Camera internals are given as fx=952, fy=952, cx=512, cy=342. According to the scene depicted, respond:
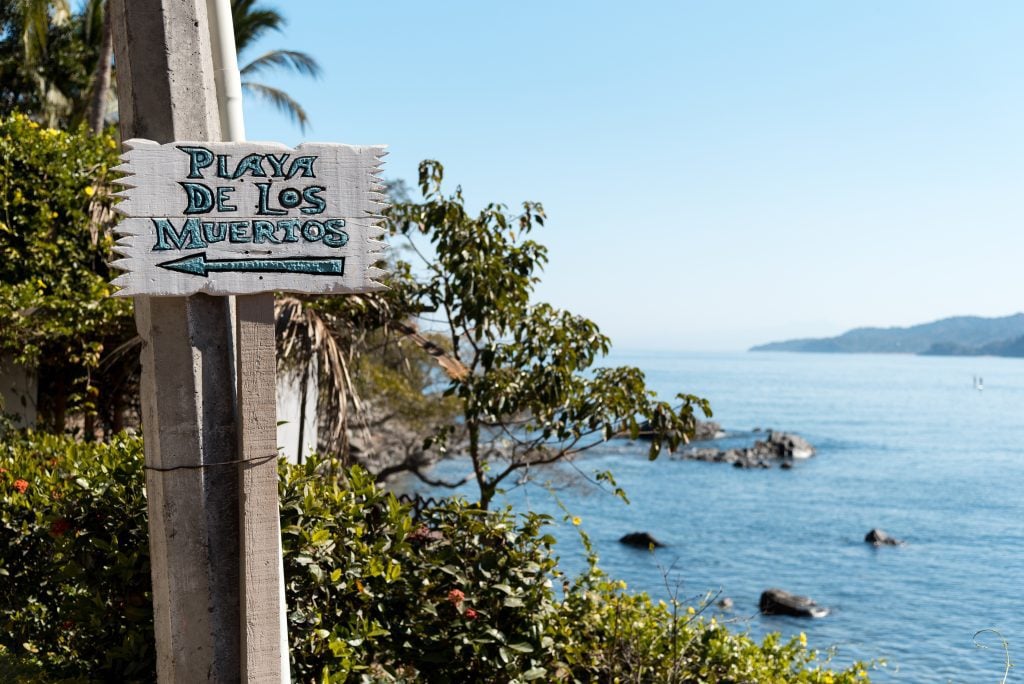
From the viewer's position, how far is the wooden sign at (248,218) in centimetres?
347

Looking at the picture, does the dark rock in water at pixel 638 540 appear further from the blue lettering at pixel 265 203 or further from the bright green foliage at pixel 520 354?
the blue lettering at pixel 265 203

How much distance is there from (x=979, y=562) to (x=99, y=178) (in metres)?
26.7

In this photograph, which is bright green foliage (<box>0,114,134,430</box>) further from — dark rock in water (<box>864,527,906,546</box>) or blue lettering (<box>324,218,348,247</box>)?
dark rock in water (<box>864,527,906,546</box>)

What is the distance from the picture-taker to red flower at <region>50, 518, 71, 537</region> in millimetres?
4469

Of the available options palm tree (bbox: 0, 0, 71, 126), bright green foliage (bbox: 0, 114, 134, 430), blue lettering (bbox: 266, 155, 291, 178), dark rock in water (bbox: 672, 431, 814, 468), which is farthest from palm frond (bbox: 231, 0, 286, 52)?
dark rock in water (bbox: 672, 431, 814, 468)

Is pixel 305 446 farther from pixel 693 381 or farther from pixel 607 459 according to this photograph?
pixel 693 381

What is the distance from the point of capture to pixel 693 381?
136750 mm

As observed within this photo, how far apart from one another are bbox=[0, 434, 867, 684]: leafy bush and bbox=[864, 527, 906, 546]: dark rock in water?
27.2m

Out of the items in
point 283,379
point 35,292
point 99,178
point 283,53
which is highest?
point 283,53

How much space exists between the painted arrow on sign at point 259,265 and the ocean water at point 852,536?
2.61 metres

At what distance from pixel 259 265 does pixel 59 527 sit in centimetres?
188

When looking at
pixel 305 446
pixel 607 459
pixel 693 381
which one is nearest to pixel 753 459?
pixel 607 459

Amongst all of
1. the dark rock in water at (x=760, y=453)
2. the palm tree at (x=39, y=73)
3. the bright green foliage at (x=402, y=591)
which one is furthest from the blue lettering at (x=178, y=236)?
the dark rock in water at (x=760, y=453)

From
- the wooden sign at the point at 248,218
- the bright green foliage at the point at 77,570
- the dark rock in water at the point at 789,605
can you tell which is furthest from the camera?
the dark rock in water at the point at 789,605
